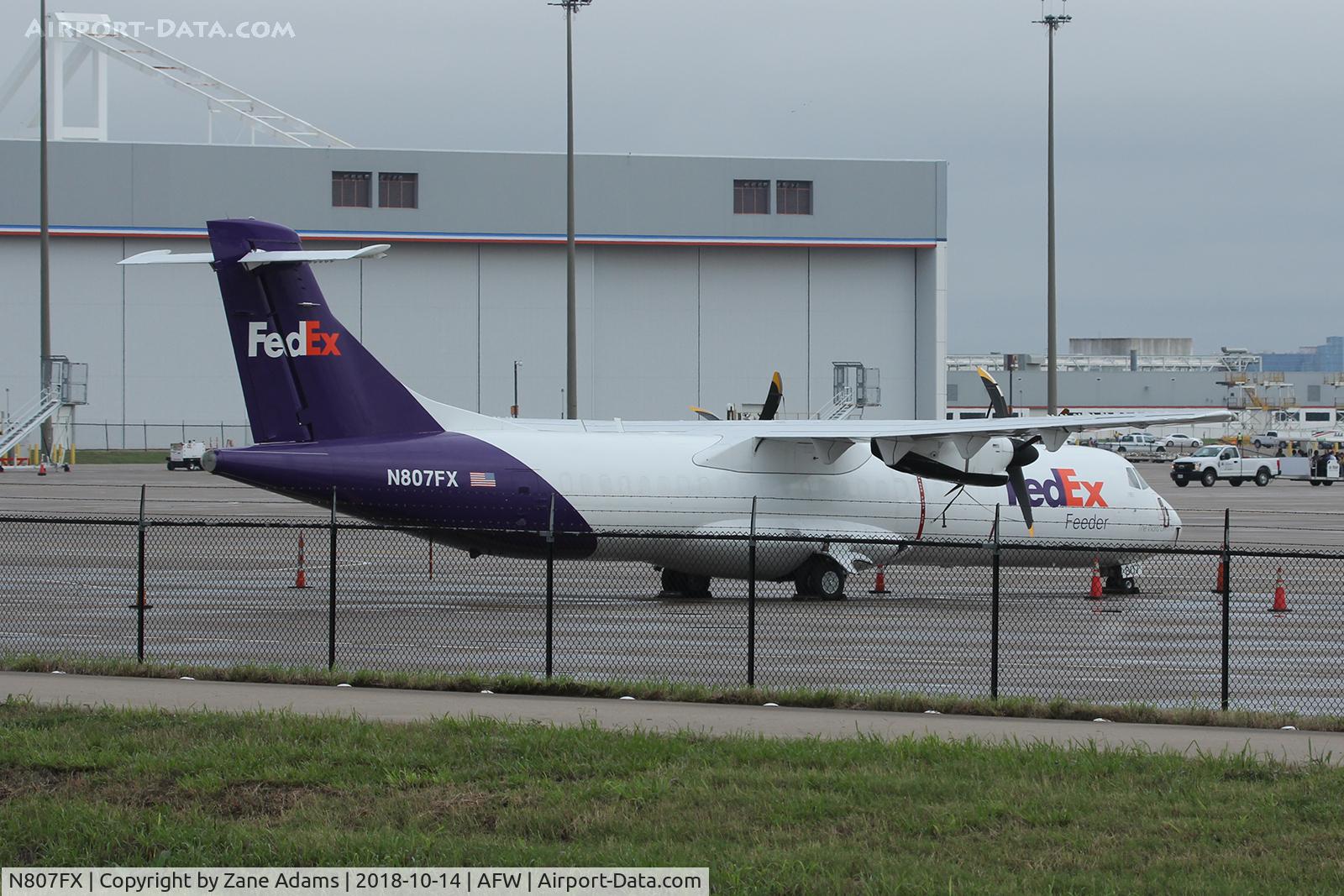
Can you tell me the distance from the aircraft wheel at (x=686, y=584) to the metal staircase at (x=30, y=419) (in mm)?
40269

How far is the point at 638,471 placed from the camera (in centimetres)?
2488

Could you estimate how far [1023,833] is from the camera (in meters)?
9.06

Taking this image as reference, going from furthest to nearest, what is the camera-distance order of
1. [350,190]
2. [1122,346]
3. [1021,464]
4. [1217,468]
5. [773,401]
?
[1122,346]
[350,190]
[1217,468]
[773,401]
[1021,464]

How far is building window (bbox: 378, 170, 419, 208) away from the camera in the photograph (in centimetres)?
7281

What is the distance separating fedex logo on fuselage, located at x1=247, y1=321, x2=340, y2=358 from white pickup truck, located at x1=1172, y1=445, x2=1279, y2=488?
5190cm

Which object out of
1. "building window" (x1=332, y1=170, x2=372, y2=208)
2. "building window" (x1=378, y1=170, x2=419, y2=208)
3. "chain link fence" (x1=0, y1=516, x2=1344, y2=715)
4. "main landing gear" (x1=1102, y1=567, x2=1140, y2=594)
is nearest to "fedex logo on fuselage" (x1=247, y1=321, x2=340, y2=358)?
"chain link fence" (x1=0, y1=516, x2=1344, y2=715)

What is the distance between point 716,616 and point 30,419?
163 feet

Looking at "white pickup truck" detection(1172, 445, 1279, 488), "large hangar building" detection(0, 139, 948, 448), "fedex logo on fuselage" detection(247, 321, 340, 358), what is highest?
"large hangar building" detection(0, 139, 948, 448)

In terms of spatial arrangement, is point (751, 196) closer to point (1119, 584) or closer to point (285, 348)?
point (1119, 584)

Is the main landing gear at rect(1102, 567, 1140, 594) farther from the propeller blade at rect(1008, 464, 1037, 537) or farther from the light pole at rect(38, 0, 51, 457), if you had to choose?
the light pole at rect(38, 0, 51, 457)

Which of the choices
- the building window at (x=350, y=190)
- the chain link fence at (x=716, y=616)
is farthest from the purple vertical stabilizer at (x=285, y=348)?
the building window at (x=350, y=190)

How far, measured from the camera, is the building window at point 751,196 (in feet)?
243

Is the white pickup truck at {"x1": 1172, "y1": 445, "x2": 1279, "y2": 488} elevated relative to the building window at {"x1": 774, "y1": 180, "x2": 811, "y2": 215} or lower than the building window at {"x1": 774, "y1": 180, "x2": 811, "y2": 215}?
lower

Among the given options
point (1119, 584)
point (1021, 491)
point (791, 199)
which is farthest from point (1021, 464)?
point (791, 199)
